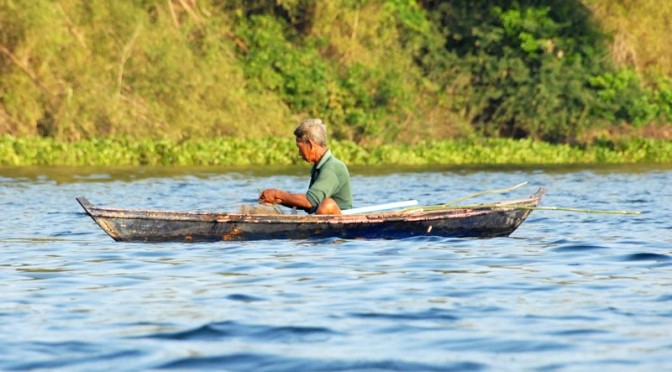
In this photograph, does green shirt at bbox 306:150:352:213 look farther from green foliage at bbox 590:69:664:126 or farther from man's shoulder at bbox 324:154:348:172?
green foliage at bbox 590:69:664:126

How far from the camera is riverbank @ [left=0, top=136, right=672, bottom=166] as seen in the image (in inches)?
1310

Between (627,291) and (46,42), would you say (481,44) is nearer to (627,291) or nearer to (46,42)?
(46,42)

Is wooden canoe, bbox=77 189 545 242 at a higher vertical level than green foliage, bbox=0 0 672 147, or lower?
lower

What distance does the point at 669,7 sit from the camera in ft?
152

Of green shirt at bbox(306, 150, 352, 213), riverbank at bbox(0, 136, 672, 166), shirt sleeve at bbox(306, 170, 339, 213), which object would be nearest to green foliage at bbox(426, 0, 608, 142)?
riverbank at bbox(0, 136, 672, 166)

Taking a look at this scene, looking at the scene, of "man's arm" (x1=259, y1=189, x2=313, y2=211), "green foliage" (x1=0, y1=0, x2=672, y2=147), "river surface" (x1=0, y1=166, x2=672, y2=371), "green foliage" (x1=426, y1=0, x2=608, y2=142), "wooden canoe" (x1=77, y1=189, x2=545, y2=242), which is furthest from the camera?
"green foliage" (x1=426, y1=0, x2=608, y2=142)

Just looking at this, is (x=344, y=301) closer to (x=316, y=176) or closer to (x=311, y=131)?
(x=311, y=131)

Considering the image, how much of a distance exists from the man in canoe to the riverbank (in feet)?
68.0

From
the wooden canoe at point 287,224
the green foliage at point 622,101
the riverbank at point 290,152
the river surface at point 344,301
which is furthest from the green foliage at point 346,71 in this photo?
the wooden canoe at point 287,224

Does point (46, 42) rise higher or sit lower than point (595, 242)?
higher

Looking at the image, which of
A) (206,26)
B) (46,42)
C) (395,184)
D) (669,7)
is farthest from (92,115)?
(669,7)

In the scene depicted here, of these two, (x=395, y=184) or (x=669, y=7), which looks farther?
(x=669, y=7)

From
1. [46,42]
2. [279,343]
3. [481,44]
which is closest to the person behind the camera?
[279,343]

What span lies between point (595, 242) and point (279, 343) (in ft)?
22.0
